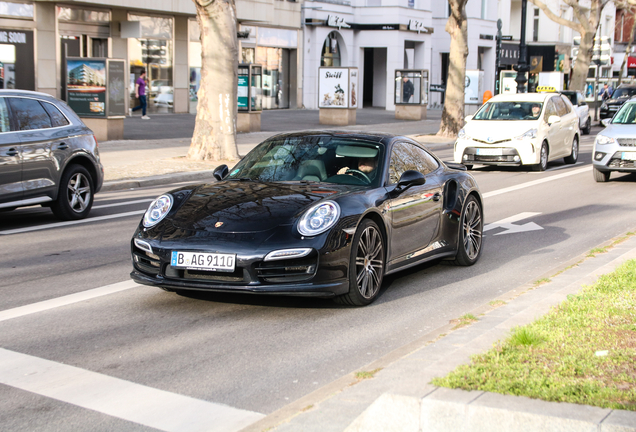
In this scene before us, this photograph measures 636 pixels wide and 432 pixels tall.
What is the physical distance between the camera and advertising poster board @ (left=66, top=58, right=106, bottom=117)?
22.3m

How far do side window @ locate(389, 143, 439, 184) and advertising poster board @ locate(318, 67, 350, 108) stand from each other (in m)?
24.8

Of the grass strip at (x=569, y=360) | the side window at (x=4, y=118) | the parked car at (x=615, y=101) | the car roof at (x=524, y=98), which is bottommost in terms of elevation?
the grass strip at (x=569, y=360)

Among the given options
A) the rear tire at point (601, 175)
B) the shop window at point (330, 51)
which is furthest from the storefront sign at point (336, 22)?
the rear tire at point (601, 175)

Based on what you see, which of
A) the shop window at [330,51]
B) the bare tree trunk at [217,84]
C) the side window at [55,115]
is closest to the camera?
the side window at [55,115]

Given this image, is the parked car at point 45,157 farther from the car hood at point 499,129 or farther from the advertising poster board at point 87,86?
the advertising poster board at point 87,86

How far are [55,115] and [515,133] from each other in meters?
10.8

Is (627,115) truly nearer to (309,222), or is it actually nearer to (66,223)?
(66,223)

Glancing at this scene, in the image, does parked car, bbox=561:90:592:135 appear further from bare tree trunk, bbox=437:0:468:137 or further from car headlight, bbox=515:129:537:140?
car headlight, bbox=515:129:537:140

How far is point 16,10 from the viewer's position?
2873 cm

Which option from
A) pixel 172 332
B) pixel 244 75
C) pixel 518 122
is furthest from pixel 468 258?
pixel 244 75

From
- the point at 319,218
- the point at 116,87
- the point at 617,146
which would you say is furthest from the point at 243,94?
the point at 319,218

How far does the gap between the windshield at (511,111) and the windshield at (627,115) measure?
2.25 metres

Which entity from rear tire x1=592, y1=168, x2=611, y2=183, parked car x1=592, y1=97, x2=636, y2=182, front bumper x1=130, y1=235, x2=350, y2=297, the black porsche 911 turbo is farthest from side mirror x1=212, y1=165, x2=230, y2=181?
rear tire x1=592, y1=168, x2=611, y2=183

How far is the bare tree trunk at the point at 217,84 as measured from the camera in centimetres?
1867
